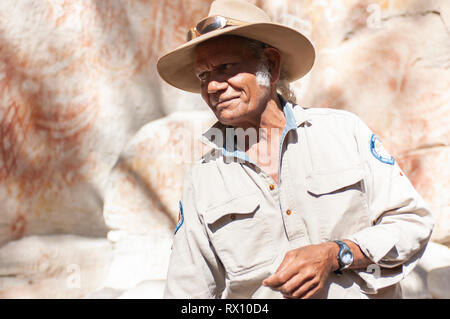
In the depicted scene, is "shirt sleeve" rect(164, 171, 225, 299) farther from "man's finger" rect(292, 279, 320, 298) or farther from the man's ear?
the man's ear

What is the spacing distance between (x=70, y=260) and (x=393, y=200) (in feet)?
5.97

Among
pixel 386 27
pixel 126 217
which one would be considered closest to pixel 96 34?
pixel 126 217

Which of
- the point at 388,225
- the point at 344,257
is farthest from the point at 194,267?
the point at 388,225

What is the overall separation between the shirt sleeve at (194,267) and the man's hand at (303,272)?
11.6 inches

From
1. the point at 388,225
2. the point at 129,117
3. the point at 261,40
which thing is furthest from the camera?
the point at 129,117

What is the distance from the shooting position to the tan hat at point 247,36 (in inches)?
58.5

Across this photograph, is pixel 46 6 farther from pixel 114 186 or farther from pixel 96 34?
pixel 114 186

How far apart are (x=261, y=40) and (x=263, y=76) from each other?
0.12 metres

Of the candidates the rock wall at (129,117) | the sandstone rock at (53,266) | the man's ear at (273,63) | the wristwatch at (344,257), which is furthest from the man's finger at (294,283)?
the sandstone rock at (53,266)

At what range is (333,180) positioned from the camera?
1408mm

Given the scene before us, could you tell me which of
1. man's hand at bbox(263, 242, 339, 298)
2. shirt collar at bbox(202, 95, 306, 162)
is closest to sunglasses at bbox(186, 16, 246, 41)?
shirt collar at bbox(202, 95, 306, 162)

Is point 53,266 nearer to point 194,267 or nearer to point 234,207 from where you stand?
point 194,267

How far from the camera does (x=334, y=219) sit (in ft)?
4.51

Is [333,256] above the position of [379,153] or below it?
below
